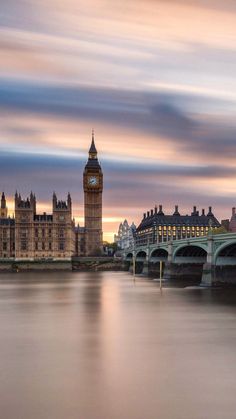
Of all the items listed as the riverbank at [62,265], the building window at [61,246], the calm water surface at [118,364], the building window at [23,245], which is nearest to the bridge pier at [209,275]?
the calm water surface at [118,364]

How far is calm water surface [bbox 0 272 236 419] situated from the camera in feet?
54.0

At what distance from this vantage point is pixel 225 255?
74.9 metres

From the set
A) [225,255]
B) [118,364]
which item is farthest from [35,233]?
[118,364]

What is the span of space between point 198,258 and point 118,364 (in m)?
79.5

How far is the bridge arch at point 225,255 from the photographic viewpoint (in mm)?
71875

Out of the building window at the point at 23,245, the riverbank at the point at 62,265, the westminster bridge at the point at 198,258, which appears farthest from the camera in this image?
the building window at the point at 23,245

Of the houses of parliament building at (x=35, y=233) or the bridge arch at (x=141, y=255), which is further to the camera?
the houses of parliament building at (x=35, y=233)

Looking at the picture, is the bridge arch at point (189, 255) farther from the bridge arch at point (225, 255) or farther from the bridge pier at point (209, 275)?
the bridge pier at point (209, 275)

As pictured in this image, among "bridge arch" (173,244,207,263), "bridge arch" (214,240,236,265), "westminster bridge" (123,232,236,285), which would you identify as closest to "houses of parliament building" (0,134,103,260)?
"westminster bridge" (123,232,236,285)

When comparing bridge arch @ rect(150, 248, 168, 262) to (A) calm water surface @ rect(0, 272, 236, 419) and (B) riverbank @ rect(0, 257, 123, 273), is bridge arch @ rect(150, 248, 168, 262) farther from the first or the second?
(A) calm water surface @ rect(0, 272, 236, 419)

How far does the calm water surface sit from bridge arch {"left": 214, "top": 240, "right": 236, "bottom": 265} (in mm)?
28472

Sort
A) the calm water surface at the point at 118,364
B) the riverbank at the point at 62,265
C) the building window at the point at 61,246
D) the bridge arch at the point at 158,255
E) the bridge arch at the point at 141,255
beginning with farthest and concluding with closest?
1. the building window at the point at 61,246
2. the riverbank at the point at 62,265
3. the bridge arch at the point at 141,255
4. the bridge arch at the point at 158,255
5. the calm water surface at the point at 118,364

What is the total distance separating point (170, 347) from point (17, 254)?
6485 inches

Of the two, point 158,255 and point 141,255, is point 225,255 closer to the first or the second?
point 158,255
